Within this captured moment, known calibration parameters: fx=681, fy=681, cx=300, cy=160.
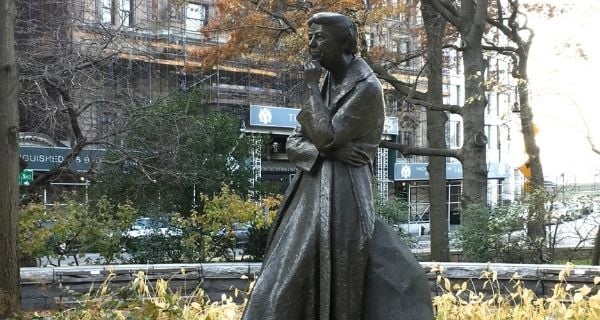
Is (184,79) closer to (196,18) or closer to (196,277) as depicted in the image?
(196,18)

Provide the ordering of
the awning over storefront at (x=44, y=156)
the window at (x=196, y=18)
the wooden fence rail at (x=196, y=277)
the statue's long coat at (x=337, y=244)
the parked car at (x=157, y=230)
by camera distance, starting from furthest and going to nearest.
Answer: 1. the window at (x=196, y=18)
2. the awning over storefront at (x=44, y=156)
3. the parked car at (x=157, y=230)
4. the wooden fence rail at (x=196, y=277)
5. the statue's long coat at (x=337, y=244)

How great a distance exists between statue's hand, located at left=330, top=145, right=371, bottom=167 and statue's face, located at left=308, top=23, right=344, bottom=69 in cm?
51

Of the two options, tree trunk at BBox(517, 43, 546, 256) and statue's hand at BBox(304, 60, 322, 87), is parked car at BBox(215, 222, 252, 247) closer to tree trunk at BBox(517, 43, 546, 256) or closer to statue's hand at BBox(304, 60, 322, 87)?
tree trunk at BBox(517, 43, 546, 256)

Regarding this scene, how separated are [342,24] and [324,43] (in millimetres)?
143

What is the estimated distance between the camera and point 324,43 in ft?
12.3

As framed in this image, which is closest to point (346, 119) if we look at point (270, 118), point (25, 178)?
point (25, 178)

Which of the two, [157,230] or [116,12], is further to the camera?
[116,12]

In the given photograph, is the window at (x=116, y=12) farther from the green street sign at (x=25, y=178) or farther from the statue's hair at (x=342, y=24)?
the statue's hair at (x=342, y=24)

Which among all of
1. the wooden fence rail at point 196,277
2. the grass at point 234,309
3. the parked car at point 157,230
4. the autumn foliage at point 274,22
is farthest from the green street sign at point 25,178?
the grass at point 234,309

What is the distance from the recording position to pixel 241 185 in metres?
18.8

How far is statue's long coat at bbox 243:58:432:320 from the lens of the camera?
140 inches

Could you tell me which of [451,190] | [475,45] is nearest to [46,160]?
[475,45]

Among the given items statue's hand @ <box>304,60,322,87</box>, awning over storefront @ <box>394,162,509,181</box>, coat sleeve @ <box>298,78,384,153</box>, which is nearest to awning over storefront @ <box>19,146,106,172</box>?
statue's hand @ <box>304,60,322,87</box>

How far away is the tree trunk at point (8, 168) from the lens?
7.75 m
